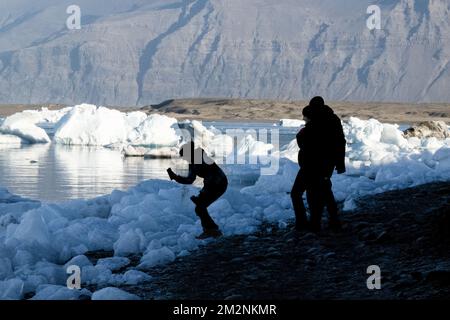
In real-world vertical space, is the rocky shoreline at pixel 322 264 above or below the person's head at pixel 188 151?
below

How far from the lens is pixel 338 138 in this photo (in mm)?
9336

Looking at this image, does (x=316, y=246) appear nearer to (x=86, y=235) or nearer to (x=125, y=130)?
(x=86, y=235)

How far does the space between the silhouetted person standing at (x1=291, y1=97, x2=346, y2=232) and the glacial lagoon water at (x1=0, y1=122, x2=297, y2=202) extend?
989cm

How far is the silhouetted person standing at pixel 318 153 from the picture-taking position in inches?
364

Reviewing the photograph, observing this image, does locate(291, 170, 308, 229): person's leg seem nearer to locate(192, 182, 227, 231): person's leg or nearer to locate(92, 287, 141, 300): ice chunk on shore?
locate(192, 182, 227, 231): person's leg

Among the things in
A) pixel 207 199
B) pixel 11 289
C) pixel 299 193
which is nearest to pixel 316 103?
pixel 299 193

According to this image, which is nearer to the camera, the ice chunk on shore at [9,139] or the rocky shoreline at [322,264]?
the rocky shoreline at [322,264]

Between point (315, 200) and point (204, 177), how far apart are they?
1.37m

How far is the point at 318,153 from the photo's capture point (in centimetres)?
941

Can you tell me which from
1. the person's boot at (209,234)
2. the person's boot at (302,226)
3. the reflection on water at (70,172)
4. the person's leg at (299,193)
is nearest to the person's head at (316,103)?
the person's leg at (299,193)

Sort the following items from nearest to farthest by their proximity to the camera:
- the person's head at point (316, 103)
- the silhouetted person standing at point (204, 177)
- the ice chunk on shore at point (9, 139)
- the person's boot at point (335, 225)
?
the person's head at point (316, 103) → the silhouetted person standing at point (204, 177) → the person's boot at point (335, 225) → the ice chunk on shore at point (9, 139)

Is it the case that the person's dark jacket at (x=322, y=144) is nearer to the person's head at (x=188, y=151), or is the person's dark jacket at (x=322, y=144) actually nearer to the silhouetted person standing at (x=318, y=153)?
the silhouetted person standing at (x=318, y=153)

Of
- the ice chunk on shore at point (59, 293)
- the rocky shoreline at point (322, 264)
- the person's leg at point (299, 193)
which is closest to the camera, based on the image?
the rocky shoreline at point (322, 264)
